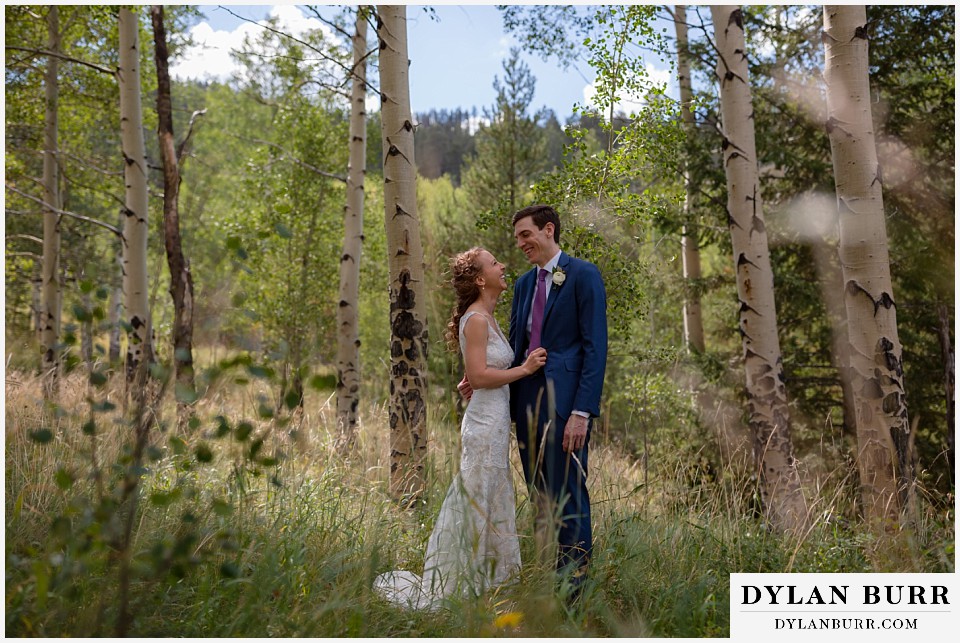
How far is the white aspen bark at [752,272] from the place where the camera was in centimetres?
508

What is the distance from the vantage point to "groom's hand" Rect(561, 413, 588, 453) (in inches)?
125

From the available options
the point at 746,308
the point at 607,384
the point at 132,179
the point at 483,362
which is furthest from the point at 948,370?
the point at 132,179

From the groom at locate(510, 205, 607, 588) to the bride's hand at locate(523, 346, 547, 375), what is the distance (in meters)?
0.04

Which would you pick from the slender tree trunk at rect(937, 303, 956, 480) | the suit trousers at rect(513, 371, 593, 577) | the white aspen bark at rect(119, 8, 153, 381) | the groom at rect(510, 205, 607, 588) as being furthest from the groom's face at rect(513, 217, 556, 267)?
the slender tree trunk at rect(937, 303, 956, 480)

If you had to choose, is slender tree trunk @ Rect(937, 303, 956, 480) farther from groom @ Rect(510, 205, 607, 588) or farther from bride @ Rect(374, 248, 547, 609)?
bride @ Rect(374, 248, 547, 609)

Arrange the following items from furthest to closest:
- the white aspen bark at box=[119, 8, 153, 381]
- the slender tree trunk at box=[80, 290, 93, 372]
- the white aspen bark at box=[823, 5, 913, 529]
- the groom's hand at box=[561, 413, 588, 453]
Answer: the white aspen bark at box=[119, 8, 153, 381] → the white aspen bark at box=[823, 5, 913, 529] → the groom's hand at box=[561, 413, 588, 453] → the slender tree trunk at box=[80, 290, 93, 372]

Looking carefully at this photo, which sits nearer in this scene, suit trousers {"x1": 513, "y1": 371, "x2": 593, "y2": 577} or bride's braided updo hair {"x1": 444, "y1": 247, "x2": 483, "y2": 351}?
suit trousers {"x1": 513, "y1": 371, "x2": 593, "y2": 577}

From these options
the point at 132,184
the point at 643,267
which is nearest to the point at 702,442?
the point at 643,267

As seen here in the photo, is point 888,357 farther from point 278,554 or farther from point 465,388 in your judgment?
point 278,554

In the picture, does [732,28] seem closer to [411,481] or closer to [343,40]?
[411,481]

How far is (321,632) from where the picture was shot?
258 cm

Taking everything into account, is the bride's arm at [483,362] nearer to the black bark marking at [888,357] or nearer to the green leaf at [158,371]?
the green leaf at [158,371]

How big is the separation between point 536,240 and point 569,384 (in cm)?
73

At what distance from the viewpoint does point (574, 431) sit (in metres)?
3.18
